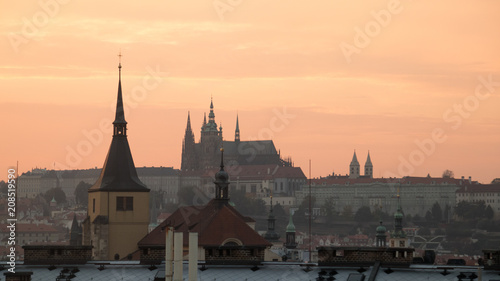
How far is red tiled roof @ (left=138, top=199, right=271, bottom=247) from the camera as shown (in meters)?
76.3

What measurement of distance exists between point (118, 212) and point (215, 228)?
8.75 m

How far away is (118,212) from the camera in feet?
278

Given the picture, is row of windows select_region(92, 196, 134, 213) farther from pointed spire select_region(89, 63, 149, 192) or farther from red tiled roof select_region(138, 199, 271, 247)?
red tiled roof select_region(138, 199, 271, 247)

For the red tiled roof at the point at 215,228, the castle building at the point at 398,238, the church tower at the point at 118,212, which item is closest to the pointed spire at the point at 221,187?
the red tiled roof at the point at 215,228

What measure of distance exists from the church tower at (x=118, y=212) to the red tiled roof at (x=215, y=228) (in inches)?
80.3

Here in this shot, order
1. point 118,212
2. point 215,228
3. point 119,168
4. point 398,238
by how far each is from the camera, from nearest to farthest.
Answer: point 215,228
point 118,212
point 119,168
point 398,238

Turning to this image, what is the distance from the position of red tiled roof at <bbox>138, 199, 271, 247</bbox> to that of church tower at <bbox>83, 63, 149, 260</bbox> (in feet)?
6.69

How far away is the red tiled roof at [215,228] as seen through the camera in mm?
76312

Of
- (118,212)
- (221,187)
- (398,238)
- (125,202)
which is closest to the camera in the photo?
(125,202)

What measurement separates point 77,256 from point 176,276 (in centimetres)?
1542

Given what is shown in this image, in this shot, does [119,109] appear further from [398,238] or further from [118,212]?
[398,238]

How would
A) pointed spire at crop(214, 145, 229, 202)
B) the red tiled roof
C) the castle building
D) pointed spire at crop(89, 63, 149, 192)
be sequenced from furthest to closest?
1. the castle building
2. pointed spire at crop(214, 145, 229, 202)
3. pointed spire at crop(89, 63, 149, 192)
4. the red tiled roof

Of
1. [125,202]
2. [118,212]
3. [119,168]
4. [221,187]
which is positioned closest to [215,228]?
[221,187]

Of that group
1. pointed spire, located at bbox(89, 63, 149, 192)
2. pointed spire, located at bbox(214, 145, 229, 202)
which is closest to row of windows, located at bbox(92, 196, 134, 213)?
pointed spire, located at bbox(89, 63, 149, 192)
